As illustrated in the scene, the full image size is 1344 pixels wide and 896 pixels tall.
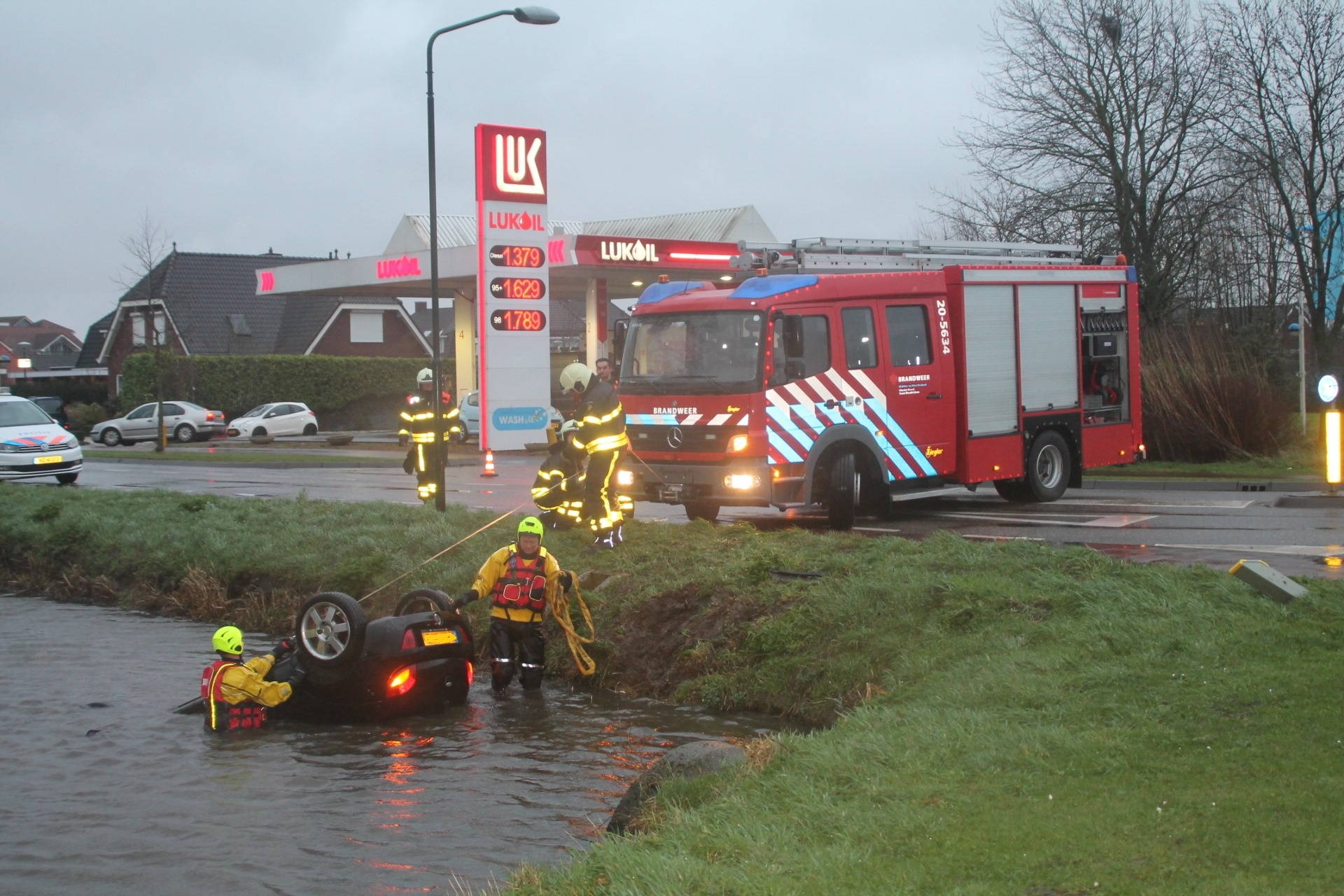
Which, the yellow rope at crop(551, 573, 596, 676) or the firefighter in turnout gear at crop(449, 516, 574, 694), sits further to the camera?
the yellow rope at crop(551, 573, 596, 676)

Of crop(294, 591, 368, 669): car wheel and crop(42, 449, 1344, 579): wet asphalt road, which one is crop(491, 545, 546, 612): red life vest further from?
crop(42, 449, 1344, 579): wet asphalt road

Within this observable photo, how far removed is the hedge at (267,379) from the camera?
4872 cm

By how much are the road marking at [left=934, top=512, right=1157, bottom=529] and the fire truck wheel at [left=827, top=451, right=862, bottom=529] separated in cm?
178

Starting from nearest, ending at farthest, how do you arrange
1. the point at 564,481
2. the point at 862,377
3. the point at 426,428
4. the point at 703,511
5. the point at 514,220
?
the point at 564,481, the point at 862,377, the point at 703,511, the point at 426,428, the point at 514,220

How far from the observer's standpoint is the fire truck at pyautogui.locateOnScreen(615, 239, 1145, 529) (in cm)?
1380

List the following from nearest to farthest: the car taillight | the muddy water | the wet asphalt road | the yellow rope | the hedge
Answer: the muddy water
the car taillight
the yellow rope
the wet asphalt road
the hedge

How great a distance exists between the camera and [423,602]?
1020cm

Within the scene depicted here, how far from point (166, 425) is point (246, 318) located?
49.0 ft

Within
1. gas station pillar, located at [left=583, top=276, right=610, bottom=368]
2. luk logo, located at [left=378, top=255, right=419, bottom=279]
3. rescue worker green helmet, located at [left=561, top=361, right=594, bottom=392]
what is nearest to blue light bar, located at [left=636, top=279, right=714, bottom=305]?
rescue worker green helmet, located at [left=561, top=361, right=594, bottom=392]

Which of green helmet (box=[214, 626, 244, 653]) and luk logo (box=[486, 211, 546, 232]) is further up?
luk logo (box=[486, 211, 546, 232])

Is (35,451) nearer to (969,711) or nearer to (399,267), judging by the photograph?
(399,267)

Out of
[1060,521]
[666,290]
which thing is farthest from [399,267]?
[1060,521]

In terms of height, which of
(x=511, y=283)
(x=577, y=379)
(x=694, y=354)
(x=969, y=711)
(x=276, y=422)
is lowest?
(x=969, y=711)

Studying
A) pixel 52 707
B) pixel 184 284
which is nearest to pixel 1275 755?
pixel 52 707
